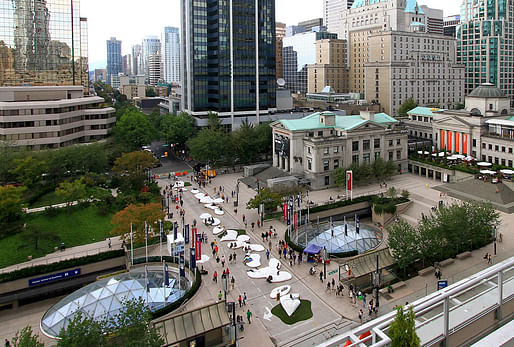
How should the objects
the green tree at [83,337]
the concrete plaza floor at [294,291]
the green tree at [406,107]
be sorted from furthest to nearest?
the green tree at [406,107]
the concrete plaza floor at [294,291]
the green tree at [83,337]

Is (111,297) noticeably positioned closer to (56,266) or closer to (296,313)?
(56,266)

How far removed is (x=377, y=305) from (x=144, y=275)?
2157 cm

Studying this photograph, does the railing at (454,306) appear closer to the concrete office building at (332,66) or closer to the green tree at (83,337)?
the green tree at (83,337)

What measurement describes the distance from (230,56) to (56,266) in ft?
247

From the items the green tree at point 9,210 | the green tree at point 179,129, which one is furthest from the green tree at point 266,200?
the green tree at point 179,129

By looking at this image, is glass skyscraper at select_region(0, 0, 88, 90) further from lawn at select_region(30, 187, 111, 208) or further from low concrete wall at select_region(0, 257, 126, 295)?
low concrete wall at select_region(0, 257, 126, 295)

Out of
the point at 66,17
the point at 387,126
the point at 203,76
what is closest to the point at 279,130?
the point at 387,126

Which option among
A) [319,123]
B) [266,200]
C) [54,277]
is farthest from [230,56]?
[54,277]

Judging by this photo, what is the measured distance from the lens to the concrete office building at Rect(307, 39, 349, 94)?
546 feet

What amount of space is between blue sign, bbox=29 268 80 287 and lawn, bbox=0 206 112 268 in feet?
18.1

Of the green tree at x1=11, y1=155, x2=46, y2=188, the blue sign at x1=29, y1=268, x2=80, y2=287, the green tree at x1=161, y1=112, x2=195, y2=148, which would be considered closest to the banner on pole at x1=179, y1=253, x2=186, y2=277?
the blue sign at x1=29, y1=268, x2=80, y2=287

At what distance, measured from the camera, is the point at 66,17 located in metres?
102

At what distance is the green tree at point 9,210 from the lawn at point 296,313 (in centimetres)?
3417

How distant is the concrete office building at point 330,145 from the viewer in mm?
75062
